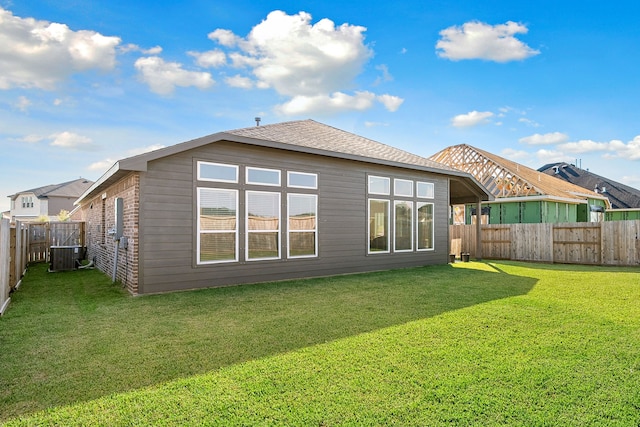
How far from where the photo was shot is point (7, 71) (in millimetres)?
9312

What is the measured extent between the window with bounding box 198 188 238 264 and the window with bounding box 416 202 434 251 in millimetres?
6096

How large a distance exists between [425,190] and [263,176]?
18.9ft

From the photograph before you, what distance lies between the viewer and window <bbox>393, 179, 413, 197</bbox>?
1037cm

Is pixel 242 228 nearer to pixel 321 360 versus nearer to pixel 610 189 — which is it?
pixel 321 360

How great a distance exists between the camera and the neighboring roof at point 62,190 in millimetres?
36938

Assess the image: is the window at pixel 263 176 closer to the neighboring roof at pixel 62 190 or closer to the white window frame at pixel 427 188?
the white window frame at pixel 427 188

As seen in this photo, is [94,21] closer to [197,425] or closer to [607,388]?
[197,425]

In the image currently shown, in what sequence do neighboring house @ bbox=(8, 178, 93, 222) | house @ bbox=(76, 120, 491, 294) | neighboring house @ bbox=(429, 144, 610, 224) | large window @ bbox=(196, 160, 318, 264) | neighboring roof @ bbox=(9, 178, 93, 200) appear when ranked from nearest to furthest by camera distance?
house @ bbox=(76, 120, 491, 294)
large window @ bbox=(196, 160, 318, 264)
neighboring house @ bbox=(429, 144, 610, 224)
neighboring house @ bbox=(8, 178, 93, 222)
neighboring roof @ bbox=(9, 178, 93, 200)

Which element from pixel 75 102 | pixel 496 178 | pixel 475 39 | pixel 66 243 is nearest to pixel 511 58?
pixel 475 39

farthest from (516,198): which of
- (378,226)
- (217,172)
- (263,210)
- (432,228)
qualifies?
(217,172)

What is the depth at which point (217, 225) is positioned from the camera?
7129 millimetres

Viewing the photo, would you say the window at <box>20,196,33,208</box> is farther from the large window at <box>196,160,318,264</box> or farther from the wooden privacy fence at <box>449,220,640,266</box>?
the wooden privacy fence at <box>449,220,640,266</box>

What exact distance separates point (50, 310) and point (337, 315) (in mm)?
4399

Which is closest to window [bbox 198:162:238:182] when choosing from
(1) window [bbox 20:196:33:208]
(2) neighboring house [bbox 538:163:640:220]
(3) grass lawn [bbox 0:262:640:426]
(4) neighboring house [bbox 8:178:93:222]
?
(3) grass lawn [bbox 0:262:640:426]
